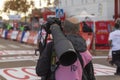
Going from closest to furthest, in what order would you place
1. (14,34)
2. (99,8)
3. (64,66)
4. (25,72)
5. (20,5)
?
(64,66), (25,72), (14,34), (99,8), (20,5)

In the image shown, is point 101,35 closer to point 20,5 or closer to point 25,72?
point 25,72

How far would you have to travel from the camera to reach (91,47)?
21.2 metres

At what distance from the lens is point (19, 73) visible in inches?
509

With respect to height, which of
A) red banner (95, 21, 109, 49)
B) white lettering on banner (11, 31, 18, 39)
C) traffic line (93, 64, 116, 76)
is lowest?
white lettering on banner (11, 31, 18, 39)

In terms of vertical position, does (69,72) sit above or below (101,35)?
above

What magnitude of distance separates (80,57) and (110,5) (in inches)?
1850

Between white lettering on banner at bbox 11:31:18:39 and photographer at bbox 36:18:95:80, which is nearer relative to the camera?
photographer at bbox 36:18:95:80

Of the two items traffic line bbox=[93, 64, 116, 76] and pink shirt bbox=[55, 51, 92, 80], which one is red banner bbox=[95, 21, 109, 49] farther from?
Result: pink shirt bbox=[55, 51, 92, 80]

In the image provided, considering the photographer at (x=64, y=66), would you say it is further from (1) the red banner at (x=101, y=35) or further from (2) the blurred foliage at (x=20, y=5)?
(2) the blurred foliage at (x=20, y=5)

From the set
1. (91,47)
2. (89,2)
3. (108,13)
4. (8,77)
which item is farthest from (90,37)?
(89,2)

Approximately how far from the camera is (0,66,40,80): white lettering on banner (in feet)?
38.9

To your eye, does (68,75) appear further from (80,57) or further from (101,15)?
(101,15)

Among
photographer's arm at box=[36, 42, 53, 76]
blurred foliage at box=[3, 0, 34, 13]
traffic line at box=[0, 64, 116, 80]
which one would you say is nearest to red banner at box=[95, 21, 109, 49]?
traffic line at box=[0, 64, 116, 80]

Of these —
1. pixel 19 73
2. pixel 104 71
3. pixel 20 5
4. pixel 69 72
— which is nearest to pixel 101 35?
pixel 104 71
